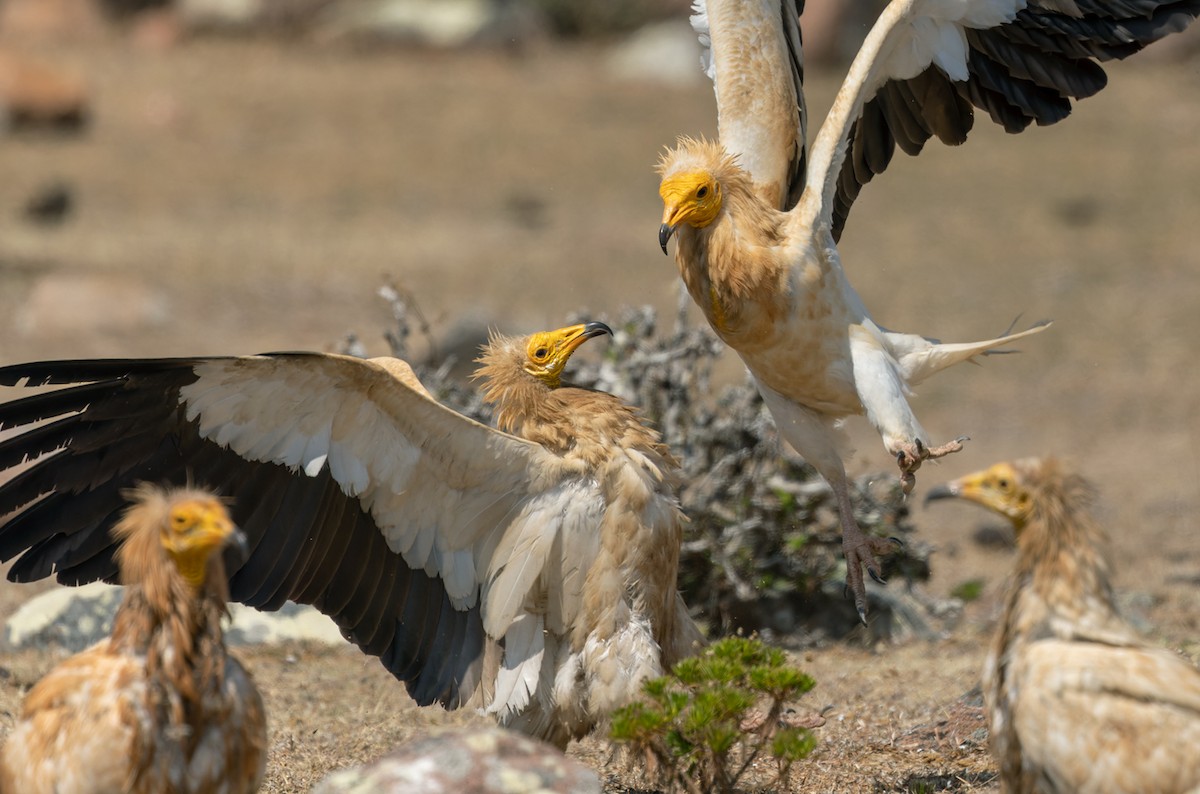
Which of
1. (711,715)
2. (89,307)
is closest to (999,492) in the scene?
(711,715)

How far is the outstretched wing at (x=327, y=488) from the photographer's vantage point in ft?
15.6

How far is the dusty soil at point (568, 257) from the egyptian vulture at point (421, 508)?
56cm

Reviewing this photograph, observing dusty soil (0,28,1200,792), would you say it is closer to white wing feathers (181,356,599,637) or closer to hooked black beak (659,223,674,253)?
white wing feathers (181,356,599,637)

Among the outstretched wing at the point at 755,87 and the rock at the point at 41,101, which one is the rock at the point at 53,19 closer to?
the rock at the point at 41,101

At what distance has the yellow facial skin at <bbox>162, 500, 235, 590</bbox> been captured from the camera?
3617mm

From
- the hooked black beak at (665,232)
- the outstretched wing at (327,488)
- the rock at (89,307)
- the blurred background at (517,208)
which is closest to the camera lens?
the outstretched wing at (327,488)

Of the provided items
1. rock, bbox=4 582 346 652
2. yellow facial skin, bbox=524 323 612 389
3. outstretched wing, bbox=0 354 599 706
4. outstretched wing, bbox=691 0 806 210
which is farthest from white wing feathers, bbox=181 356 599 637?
outstretched wing, bbox=691 0 806 210

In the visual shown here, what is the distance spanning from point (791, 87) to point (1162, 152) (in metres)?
13.9

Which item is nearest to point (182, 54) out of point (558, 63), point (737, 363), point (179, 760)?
point (558, 63)

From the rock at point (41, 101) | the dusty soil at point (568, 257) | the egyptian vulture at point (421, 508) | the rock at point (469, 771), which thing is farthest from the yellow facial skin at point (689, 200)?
the rock at point (41, 101)

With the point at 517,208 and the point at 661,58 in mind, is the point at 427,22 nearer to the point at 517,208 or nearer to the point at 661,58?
the point at 661,58

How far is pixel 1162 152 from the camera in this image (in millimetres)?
18891

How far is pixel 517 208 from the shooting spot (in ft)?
56.1

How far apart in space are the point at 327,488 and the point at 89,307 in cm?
823
